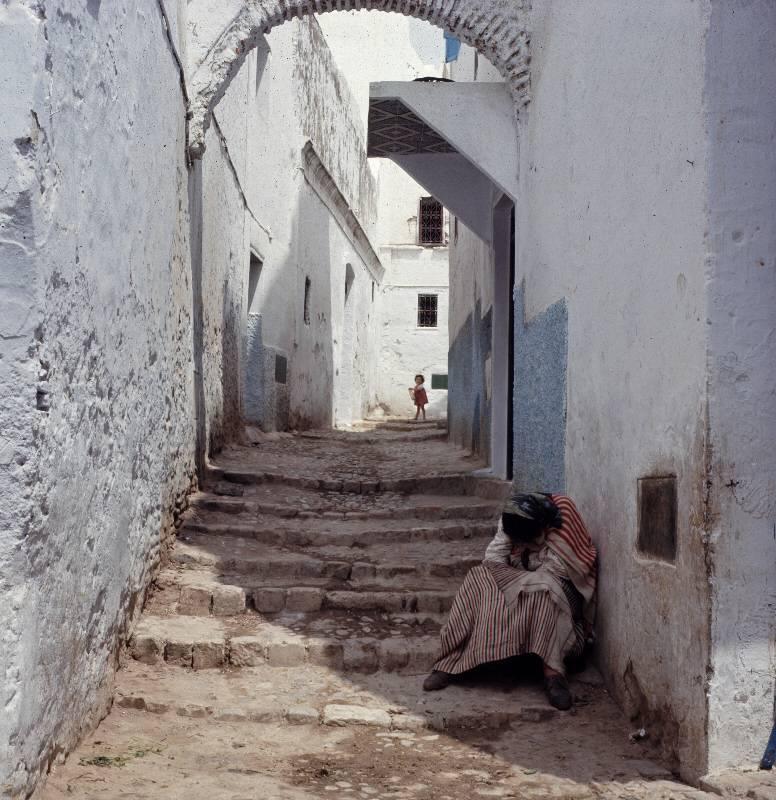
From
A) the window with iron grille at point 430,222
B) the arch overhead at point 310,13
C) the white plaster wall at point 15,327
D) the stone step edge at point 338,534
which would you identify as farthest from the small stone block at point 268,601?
the window with iron grille at point 430,222

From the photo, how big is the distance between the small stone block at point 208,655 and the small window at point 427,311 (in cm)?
1882

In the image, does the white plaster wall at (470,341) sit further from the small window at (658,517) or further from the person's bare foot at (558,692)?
the small window at (658,517)

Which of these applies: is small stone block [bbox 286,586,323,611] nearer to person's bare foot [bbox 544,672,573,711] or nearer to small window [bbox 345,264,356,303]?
person's bare foot [bbox 544,672,573,711]

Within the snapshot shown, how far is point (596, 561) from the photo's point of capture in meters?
4.45

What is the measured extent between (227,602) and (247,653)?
21.4 inches

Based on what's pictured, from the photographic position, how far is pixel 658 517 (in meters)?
3.50

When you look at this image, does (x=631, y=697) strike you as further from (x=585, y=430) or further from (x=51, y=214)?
(x=51, y=214)

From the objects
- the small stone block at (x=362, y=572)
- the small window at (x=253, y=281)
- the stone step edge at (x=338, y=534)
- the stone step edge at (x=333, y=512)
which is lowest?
the small stone block at (x=362, y=572)

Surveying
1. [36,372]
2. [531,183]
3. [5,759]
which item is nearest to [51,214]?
[36,372]

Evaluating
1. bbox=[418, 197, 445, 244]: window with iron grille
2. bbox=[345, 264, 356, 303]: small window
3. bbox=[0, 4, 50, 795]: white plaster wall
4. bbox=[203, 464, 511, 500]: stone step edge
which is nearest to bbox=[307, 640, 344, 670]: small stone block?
bbox=[0, 4, 50, 795]: white plaster wall

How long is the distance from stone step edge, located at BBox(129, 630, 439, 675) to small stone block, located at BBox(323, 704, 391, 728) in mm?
528

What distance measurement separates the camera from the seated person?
4.19 meters

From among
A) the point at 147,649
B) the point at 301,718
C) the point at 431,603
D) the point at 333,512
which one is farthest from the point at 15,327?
the point at 333,512

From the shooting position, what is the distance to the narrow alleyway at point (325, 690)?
3.34 metres
